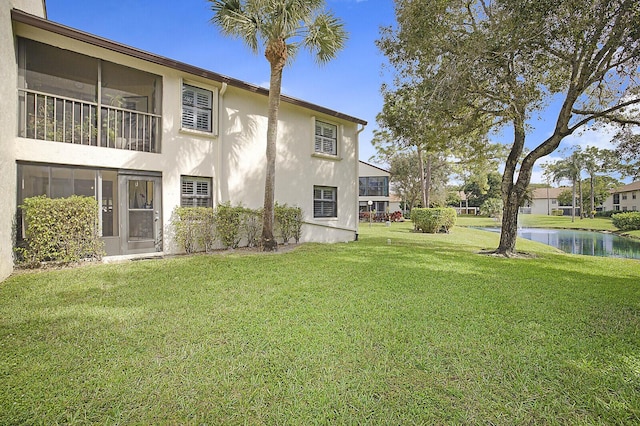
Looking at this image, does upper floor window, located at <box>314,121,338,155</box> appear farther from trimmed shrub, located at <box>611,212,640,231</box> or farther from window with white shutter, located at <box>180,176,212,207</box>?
trimmed shrub, located at <box>611,212,640,231</box>

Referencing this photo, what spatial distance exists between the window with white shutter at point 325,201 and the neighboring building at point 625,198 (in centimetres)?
5494

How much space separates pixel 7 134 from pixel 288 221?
7.53 m

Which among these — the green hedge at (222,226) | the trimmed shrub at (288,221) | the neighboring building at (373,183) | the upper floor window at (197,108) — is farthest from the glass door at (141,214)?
the neighboring building at (373,183)

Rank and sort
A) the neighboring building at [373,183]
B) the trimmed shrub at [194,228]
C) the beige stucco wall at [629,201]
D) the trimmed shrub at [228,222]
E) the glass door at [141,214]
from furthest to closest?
1. the beige stucco wall at [629,201]
2. the neighboring building at [373,183]
3. the trimmed shrub at [228,222]
4. the trimmed shrub at [194,228]
5. the glass door at [141,214]

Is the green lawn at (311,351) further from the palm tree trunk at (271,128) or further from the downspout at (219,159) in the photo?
the downspout at (219,159)

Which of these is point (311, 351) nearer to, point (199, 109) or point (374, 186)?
point (199, 109)

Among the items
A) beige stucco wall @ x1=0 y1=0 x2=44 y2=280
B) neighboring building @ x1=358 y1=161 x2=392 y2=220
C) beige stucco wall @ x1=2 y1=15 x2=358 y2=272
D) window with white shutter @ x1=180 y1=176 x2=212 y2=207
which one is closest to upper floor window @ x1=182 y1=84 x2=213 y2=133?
beige stucco wall @ x1=2 y1=15 x2=358 y2=272

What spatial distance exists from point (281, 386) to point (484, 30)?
10804 millimetres

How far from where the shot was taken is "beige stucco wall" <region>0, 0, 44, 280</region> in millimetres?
5758

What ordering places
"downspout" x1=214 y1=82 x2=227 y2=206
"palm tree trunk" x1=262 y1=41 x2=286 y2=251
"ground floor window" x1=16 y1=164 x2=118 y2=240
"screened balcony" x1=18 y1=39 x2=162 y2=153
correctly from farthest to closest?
"downspout" x1=214 y1=82 x2=227 y2=206 < "palm tree trunk" x1=262 y1=41 x2=286 y2=251 < "screened balcony" x1=18 y1=39 x2=162 y2=153 < "ground floor window" x1=16 y1=164 x2=118 y2=240

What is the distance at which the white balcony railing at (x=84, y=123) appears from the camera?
6973mm

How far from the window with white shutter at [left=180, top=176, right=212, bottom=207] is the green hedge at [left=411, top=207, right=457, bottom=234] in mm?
15423

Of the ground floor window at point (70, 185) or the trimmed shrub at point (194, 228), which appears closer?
the ground floor window at point (70, 185)

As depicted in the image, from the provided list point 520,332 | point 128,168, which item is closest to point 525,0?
point 520,332
